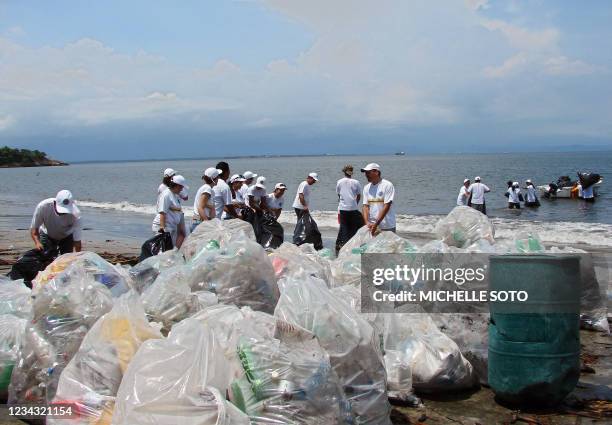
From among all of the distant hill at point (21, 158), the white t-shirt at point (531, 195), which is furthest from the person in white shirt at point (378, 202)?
the distant hill at point (21, 158)

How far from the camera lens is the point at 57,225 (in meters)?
6.54

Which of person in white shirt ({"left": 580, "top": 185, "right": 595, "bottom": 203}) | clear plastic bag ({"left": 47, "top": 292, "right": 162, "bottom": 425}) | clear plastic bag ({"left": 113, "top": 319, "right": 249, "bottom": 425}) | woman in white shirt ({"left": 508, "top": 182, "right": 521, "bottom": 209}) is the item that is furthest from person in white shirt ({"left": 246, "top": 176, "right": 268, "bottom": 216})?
person in white shirt ({"left": 580, "top": 185, "right": 595, "bottom": 203})

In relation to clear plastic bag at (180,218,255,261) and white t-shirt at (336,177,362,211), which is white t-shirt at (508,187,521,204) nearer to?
white t-shirt at (336,177,362,211)

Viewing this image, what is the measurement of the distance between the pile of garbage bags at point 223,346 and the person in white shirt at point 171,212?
1.81m

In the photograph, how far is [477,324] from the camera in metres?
4.80

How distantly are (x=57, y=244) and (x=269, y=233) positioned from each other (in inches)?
153

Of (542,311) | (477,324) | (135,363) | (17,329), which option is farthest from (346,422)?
(17,329)

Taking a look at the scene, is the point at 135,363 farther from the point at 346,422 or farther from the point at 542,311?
the point at 542,311

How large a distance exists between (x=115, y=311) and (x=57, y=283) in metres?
0.72

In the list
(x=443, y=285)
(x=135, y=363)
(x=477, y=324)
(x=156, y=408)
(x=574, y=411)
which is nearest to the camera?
(x=156, y=408)

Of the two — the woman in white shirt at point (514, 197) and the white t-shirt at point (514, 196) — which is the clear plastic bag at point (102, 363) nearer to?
the woman in white shirt at point (514, 197)

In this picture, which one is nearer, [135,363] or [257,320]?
[135,363]

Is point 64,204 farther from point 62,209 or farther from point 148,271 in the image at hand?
point 148,271

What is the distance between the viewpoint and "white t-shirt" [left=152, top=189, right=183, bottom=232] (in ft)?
24.6
